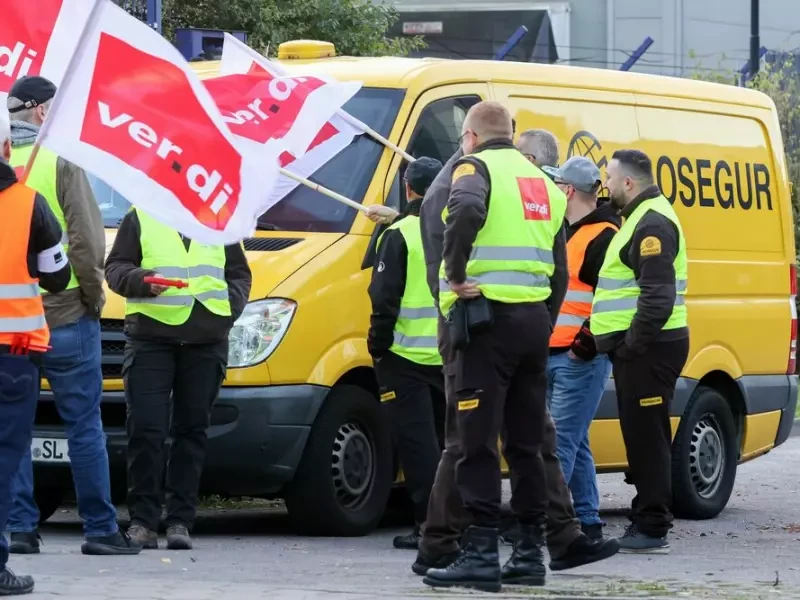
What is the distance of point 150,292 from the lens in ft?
28.0

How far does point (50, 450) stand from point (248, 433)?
0.91 metres

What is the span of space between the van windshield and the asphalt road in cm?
154

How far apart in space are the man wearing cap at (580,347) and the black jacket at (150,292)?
5.00 feet

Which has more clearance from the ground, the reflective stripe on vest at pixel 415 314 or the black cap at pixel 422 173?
the black cap at pixel 422 173

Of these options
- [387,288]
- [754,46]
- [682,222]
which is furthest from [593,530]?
[754,46]

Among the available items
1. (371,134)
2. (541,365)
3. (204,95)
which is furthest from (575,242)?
(204,95)

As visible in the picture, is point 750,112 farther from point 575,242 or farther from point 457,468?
point 457,468

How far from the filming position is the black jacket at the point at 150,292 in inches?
337

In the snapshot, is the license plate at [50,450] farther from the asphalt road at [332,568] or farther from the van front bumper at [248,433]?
the asphalt road at [332,568]

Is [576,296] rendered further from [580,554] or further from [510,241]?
[510,241]

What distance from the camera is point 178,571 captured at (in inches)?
305

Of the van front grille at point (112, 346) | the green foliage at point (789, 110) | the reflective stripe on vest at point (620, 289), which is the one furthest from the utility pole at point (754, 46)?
the van front grille at point (112, 346)

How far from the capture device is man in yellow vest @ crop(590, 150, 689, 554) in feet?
29.2

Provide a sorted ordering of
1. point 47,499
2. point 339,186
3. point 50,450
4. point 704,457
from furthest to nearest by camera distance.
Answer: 1. point 704,457
2. point 47,499
3. point 339,186
4. point 50,450
